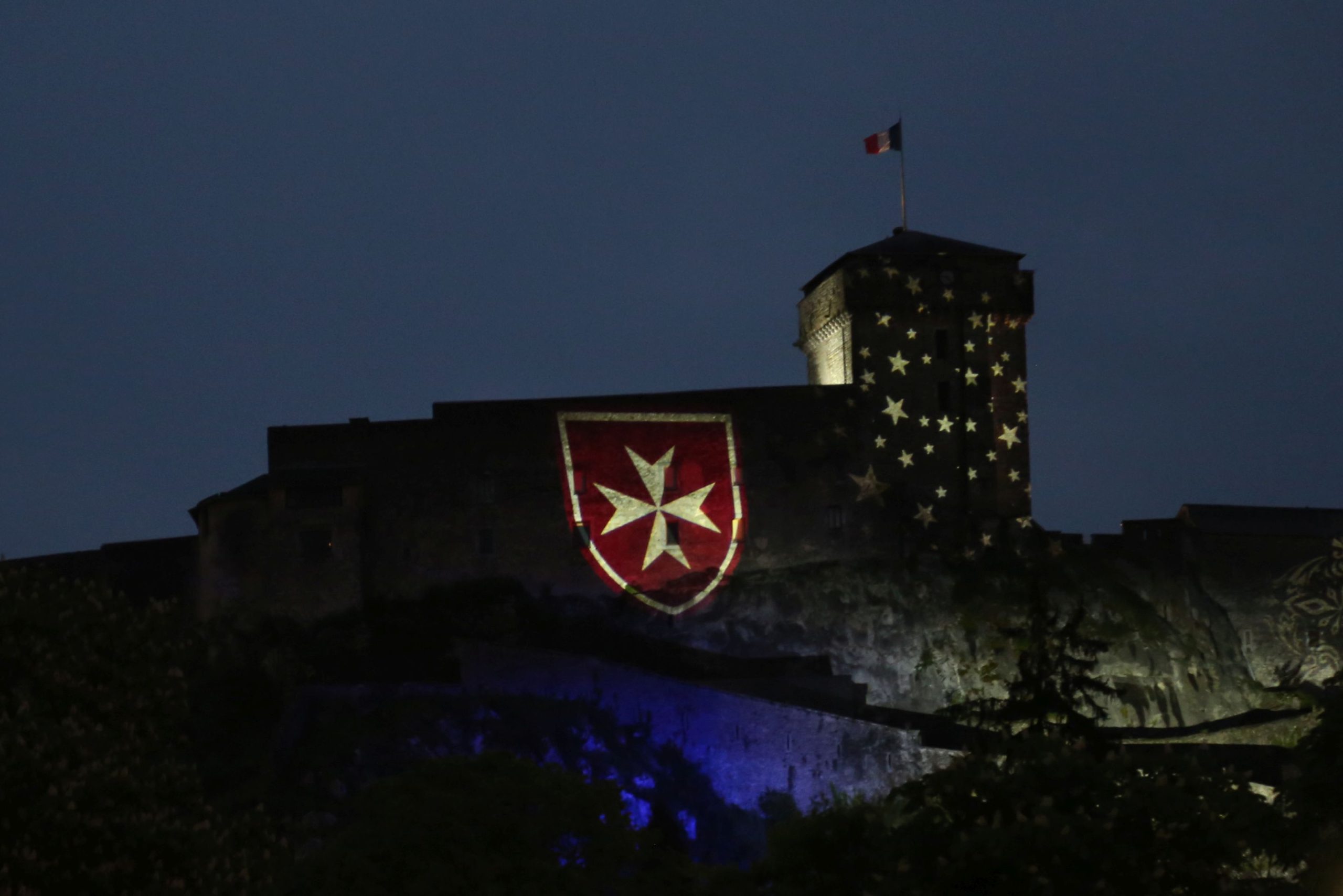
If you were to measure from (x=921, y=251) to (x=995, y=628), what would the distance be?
11.9 meters

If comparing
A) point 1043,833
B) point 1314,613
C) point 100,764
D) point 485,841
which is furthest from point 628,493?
point 1043,833

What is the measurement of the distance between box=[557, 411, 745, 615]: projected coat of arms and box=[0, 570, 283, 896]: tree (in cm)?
1999

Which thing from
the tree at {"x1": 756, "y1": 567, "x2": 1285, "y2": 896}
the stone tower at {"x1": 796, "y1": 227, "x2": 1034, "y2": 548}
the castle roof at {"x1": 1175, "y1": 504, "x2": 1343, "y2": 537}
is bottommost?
the tree at {"x1": 756, "y1": 567, "x2": 1285, "y2": 896}

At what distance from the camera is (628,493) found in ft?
168

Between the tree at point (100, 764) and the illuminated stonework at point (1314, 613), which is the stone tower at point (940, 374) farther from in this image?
the tree at point (100, 764)

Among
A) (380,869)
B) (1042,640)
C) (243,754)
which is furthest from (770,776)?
(380,869)

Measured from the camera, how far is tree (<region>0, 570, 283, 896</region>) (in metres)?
25.2

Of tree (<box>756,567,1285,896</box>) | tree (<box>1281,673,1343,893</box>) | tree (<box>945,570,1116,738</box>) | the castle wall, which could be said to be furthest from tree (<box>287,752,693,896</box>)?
the castle wall

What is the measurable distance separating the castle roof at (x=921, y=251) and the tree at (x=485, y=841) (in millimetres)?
27807

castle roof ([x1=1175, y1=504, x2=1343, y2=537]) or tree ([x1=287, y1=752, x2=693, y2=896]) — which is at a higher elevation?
castle roof ([x1=1175, y1=504, x2=1343, y2=537])

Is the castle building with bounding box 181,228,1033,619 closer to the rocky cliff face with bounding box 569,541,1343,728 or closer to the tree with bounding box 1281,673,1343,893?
the rocky cliff face with bounding box 569,541,1343,728

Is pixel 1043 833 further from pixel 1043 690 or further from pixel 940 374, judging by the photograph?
pixel 940 374

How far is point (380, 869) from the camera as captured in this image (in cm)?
2756

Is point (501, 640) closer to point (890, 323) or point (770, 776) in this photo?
point (770, 776)
